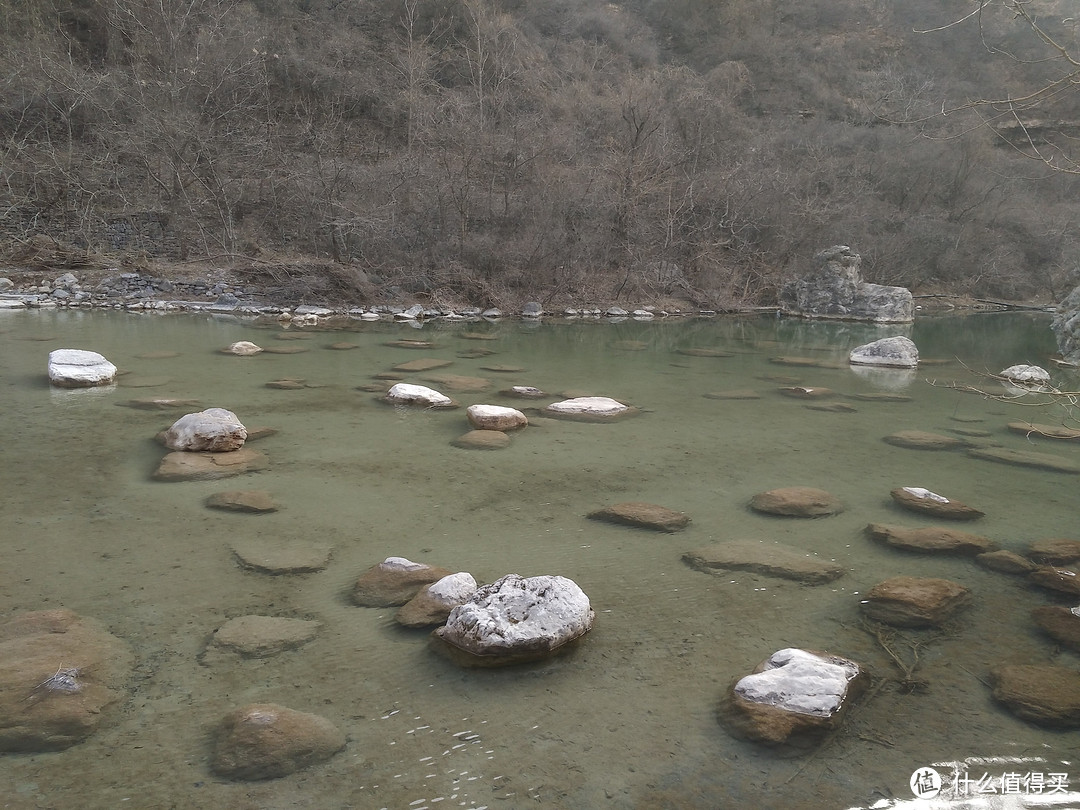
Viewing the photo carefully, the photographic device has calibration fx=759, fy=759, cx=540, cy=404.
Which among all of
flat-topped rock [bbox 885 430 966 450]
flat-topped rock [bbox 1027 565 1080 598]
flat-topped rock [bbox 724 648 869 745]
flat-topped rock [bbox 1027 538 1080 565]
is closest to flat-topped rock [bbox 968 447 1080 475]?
flat-topped rock [bbox 885 430 966 450]

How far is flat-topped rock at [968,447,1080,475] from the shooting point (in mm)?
5652

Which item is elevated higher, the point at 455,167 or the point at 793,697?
the point at 455,167

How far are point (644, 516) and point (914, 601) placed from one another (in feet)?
4.73

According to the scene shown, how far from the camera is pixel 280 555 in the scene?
11.8ft

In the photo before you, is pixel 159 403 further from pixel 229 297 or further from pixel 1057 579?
pixel 229 297

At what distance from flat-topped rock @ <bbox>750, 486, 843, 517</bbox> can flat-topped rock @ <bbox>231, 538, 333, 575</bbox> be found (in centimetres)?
247

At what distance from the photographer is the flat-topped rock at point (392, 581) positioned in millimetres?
3188

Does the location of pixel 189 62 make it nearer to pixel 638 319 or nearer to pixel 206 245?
pixel 206 245

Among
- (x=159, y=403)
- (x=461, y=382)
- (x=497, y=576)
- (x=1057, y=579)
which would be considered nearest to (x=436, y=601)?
(x=497, y=576)

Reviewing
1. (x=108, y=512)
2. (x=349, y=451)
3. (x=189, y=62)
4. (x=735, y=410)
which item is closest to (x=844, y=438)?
(x=735, y=410)

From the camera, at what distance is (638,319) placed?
16562 millimetres

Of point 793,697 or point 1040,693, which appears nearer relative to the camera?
point 793,697

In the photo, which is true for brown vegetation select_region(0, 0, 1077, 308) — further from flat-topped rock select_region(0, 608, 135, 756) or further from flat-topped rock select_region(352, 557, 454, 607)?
flat-topped rock select_region(0, 608, 135, 756)

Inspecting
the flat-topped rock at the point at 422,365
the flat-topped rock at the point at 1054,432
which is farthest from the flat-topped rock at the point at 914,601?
the flat-topped rock at the point at 422,365
